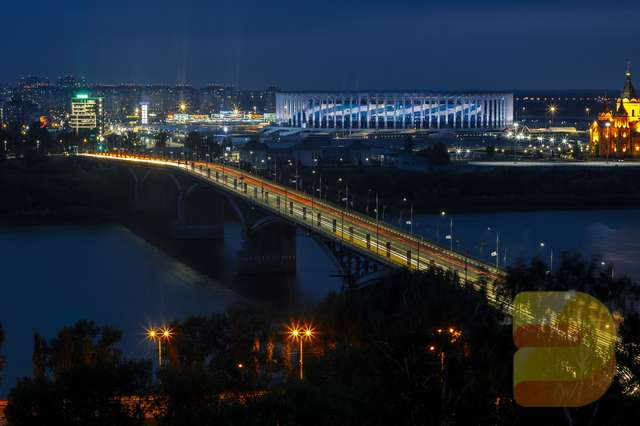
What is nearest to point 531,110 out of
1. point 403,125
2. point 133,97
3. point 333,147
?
point 403,125

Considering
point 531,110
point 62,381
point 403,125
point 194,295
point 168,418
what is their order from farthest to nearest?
point 531,110 → point 403,125 → point 194,295 → point 62,381 → point 168,418

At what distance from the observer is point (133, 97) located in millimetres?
60219

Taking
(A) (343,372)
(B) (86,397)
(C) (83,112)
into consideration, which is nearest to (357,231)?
(A) (343,372)

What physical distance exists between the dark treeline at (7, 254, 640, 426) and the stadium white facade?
26438 millimetres

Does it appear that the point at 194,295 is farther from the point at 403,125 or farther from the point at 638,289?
the point at 403,125

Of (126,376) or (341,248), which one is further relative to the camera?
(341,248)

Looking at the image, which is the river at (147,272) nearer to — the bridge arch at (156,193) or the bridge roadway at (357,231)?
the bridge roadway at (357,231)

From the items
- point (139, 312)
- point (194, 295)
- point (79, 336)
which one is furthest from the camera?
point (194, 295)

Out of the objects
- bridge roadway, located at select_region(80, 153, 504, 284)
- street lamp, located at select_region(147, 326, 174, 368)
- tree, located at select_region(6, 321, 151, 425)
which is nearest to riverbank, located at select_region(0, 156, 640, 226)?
bridge roadway, located at select_region(80, 153, 504, 284)

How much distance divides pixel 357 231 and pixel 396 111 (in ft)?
76.7

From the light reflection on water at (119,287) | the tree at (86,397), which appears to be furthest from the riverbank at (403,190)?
the tree at (86,397)

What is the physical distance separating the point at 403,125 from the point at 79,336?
27185 millimetres

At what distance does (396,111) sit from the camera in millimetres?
32875

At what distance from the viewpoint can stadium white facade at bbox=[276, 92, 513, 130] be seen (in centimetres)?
3288
